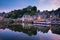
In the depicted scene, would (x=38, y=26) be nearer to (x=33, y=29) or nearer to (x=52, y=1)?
(x=33, y=29)

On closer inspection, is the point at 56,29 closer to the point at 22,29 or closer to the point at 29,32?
the point at 29,32

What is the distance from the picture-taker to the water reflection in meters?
3.86

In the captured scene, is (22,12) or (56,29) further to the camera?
(22,12)

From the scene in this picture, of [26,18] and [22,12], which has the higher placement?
[22,12]

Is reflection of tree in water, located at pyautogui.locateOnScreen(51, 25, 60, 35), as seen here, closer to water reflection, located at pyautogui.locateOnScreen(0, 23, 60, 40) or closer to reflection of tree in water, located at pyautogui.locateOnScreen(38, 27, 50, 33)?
water reflection, located at pyautogui.locateOnScreen(0, 23, 60, 40)

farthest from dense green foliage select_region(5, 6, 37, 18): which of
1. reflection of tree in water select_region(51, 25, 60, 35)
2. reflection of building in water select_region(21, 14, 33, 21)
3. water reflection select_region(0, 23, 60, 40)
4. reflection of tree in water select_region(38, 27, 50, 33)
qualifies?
reflection of tree in water select_region(51, 25, 60, 35)

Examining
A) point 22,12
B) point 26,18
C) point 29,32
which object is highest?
point 22,12

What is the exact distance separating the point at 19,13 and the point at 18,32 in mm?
494

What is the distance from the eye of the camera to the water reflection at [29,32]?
3863 millimetres

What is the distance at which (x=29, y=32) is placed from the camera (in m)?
4.01

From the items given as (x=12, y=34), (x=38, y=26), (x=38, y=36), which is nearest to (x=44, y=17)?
(x=38, y=26)

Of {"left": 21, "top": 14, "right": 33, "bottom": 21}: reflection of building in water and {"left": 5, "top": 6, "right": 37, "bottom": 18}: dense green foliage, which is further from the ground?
{"left": 5, "top": 6, "right": 37, "bottom": 18}: dense green foliage

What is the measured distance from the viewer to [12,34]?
396 centimetres

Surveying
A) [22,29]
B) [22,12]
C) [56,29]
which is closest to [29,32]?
[22,29]
